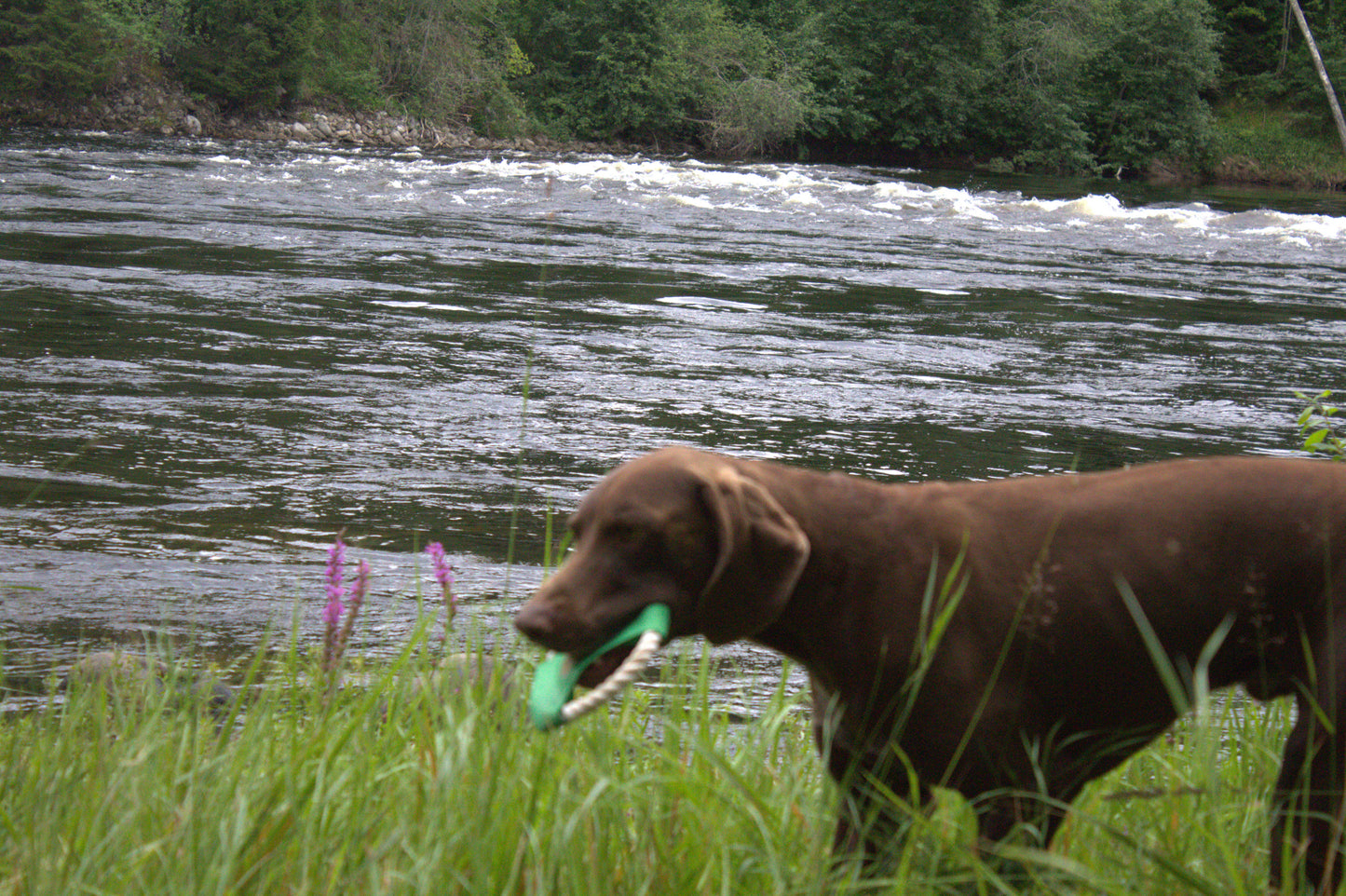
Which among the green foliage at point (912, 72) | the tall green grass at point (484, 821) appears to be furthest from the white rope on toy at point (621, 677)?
the green foliage at point (912, 72)

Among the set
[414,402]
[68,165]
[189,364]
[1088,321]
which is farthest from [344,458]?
[68,165]

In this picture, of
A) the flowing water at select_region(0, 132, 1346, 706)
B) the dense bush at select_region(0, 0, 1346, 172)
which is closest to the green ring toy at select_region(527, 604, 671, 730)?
the flowing water at select_region(0, 132, 1346, 706)

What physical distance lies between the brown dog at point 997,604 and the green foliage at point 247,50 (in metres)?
35.2

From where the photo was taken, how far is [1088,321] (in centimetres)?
1276

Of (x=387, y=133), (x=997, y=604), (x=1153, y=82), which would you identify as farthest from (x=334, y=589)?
(x=1153, y=82)

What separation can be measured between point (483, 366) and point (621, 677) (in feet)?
25.6

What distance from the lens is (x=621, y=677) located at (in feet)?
5.93

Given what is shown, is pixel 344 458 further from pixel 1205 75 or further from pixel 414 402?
pixel 1205 75

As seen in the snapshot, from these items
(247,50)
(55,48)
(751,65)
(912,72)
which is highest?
(912,72)

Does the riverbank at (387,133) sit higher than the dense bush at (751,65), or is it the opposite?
the dense bush at (751,65)

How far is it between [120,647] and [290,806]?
2.77 m

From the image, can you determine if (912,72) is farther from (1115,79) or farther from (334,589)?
(334,589)

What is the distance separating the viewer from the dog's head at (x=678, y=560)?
1859 millimetres

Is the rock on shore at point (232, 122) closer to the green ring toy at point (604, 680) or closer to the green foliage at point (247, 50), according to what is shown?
→ the green foliage at point (247, 50)
